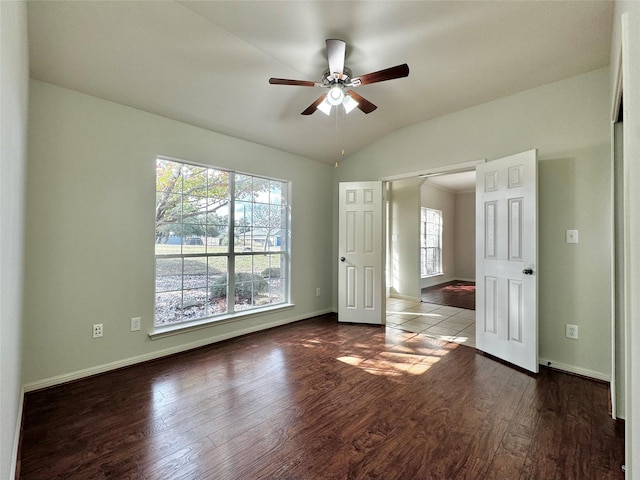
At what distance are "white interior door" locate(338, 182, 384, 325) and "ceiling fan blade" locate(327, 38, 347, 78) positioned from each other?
2.08 meters

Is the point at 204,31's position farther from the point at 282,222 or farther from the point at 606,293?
the point at 606,293

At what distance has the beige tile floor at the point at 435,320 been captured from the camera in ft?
12.1

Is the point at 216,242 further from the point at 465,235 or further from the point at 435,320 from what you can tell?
the point at 465,235

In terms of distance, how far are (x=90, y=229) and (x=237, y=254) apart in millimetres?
1493

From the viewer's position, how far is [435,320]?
439 centimetres

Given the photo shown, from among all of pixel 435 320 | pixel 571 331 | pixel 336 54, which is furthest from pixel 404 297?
pixel 336 54

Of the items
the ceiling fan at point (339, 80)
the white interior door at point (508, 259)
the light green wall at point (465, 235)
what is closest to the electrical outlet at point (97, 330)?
the ceiling fan at point (339, 80)

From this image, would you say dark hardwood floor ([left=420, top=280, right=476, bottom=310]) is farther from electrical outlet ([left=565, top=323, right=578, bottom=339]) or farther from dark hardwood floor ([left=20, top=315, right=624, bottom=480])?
dark hardwood floor ([left=20, top=315, right=624, bottom=480])

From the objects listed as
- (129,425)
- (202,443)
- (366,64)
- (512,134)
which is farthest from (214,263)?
(512,134)

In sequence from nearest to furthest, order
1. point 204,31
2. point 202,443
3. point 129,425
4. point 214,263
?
point 202,443, point 129,425, point 204,31, point 214,263

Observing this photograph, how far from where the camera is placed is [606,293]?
2475mm

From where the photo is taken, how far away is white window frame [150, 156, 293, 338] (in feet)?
10.2

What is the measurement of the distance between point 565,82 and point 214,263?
402 cm

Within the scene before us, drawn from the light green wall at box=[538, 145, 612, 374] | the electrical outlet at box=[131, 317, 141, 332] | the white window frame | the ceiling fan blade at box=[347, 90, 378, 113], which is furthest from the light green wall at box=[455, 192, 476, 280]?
the electrical outlet at box=[131, 317, 141, 332]
